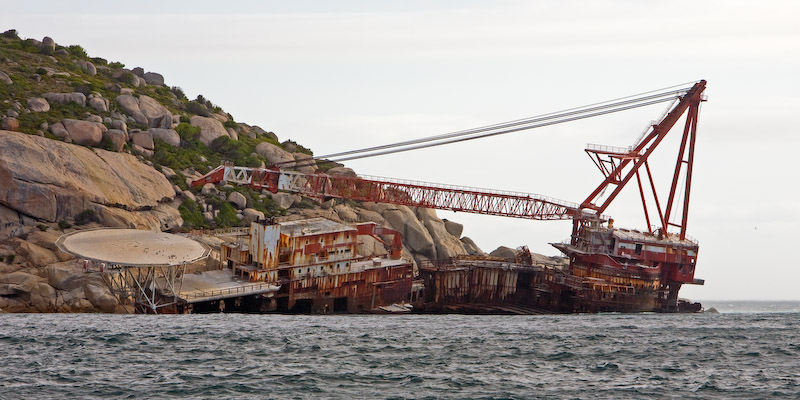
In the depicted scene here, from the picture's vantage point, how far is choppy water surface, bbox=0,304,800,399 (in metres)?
48.8

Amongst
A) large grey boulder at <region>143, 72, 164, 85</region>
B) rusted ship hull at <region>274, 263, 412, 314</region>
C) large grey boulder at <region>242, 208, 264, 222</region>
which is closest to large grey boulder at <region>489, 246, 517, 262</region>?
rusted ship hull at <region>274, 263, 412, 314</region>

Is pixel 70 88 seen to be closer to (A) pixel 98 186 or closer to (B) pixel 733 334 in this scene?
(A) pixel 98 186

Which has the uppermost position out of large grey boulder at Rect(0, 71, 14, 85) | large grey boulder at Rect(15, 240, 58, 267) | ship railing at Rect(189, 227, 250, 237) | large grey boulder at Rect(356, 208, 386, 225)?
large grey boulder at Rect(0, 71, 14, 85)

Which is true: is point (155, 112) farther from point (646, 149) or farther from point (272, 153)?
point (646, 149)

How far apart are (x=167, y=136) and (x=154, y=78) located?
33153 mm

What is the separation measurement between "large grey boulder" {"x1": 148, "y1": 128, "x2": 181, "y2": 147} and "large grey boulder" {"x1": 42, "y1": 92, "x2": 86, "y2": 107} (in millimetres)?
8518

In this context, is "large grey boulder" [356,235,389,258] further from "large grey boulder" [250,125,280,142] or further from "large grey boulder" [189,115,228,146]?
"large grey boulder" [250,125,280,142]

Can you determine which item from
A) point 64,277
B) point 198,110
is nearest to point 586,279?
point 64,277

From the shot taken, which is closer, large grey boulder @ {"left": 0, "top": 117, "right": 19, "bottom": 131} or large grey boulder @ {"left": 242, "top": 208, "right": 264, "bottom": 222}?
large grey boulder @ {"left": 0, "top": 117, "right": 19, "bottom": 131}

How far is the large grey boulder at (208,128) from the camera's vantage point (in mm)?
125938

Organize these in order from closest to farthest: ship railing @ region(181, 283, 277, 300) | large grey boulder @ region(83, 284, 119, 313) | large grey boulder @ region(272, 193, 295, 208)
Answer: large grey boulder @ region(83, 284, 119, 313), ship railing @ region(181, 283, 277, 300), large grey boulder @ region(272, 193, 295, 208)

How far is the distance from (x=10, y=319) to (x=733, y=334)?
172 ft

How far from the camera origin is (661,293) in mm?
98312

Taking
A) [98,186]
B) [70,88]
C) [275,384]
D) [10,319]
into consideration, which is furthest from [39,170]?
[275,384]
